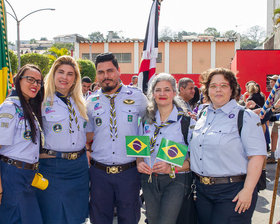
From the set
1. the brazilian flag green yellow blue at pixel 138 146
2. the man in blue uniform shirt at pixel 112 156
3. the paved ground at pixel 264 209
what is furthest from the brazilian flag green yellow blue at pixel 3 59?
the paved ground at pixel 264 209

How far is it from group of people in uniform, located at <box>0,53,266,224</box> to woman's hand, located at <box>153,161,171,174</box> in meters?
0.01

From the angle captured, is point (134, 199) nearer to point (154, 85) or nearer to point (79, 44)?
point (154, 85)

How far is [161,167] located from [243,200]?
0.85 metres

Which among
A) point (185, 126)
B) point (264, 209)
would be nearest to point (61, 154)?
point (185, 126)

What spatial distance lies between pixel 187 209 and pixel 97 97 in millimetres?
1721

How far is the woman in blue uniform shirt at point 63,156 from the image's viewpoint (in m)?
3.48

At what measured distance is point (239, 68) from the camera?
19.9 m

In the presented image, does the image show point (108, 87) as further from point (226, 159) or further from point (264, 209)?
point (264, 209)

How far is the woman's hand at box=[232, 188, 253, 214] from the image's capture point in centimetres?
268

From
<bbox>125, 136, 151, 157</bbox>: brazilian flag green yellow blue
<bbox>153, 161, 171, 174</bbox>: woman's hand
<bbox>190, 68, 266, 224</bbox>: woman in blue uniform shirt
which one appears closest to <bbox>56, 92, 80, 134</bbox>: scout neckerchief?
<bbox>125, 136, 151, 157</bbox>: brazilian flag green yellow blue

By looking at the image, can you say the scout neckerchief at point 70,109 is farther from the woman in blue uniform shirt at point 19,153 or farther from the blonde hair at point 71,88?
the woman in blue uniform shirt at point 19,153

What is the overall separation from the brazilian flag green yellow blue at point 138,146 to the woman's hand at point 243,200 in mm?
974

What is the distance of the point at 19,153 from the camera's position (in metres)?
3.12

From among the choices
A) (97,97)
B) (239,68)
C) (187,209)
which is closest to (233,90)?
(187,209)
